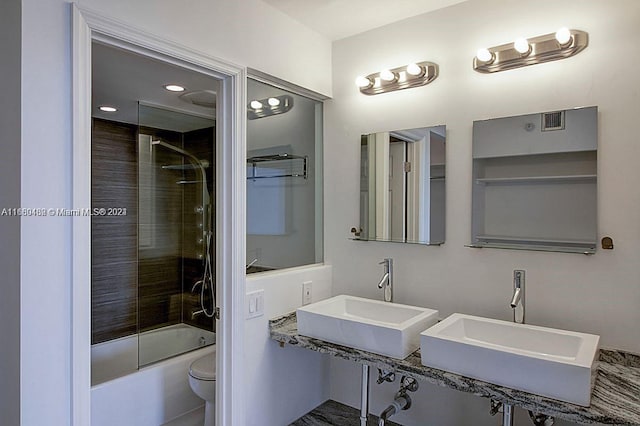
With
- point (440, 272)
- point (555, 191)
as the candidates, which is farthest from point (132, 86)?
point (555, 191)

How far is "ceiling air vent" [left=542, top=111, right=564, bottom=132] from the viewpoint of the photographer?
74.1 inches

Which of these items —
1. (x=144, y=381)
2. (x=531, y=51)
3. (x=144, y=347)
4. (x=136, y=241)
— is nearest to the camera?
(x=531, y=51)

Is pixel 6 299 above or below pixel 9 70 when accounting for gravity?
below

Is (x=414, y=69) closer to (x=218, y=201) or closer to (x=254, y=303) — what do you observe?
(x=218, y=201)

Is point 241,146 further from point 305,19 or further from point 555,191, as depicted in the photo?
point 555,191

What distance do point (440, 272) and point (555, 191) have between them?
0.69 meters

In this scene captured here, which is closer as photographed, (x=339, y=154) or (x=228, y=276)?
(x=228, y=276)

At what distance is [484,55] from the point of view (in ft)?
6.67

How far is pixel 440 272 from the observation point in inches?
88.6

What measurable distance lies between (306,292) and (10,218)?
5.01 feet

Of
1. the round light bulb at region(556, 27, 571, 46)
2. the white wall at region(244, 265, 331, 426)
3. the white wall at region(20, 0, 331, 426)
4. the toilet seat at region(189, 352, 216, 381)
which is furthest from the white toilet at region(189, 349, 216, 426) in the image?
the round light bulb at region(556, 27, 571, 46)

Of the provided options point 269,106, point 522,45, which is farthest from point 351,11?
point 522,45

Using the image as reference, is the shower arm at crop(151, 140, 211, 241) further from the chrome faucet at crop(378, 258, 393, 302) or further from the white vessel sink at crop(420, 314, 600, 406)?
the white vessel sink at crop(420, 314, 600, 406)

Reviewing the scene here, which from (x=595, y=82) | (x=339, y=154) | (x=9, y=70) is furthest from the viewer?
(x=339, y=154)
